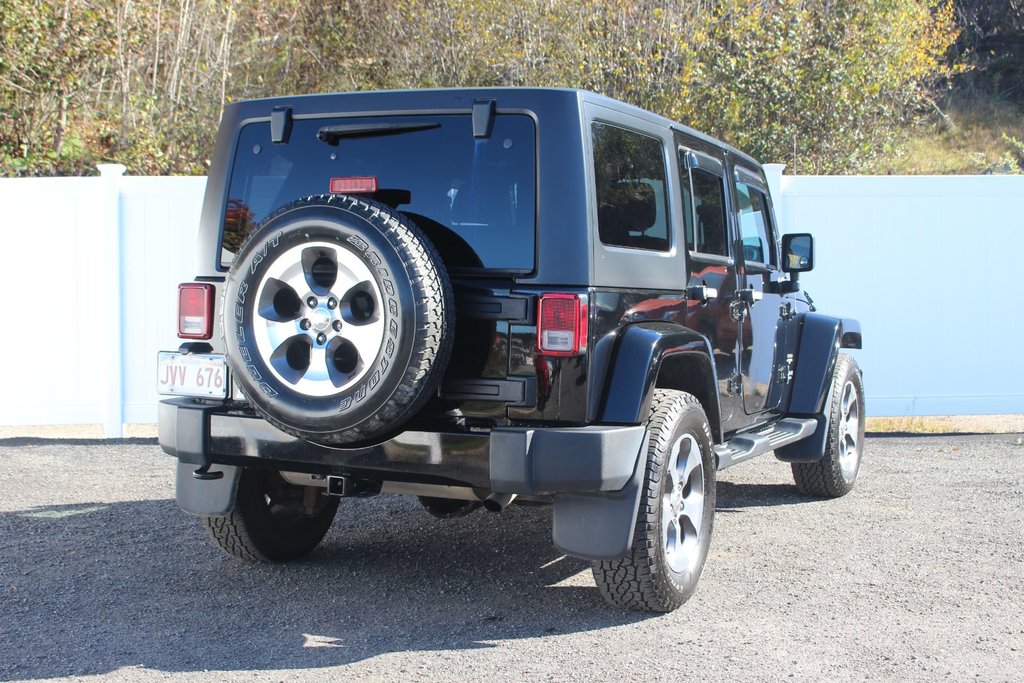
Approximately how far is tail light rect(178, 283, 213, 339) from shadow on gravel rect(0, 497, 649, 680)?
3.57 ft

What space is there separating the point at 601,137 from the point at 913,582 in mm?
2394

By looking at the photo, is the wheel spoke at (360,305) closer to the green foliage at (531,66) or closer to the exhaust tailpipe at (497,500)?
the exhaust tailpipe at (497,500)

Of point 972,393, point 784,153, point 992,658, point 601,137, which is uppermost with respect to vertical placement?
point 784,153

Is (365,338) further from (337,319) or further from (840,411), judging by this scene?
(840,411)

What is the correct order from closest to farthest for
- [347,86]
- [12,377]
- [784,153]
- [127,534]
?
1. [127,534]
2. [12,377]
3. [784,153]
4. [347,86]

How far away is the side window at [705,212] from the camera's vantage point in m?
4.86

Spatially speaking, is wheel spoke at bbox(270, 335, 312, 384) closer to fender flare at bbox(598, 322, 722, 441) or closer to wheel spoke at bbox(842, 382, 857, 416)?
fender flare at bbox(598, 322, 722, 441)

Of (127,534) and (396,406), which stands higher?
(396,406)

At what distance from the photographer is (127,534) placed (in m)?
5.66

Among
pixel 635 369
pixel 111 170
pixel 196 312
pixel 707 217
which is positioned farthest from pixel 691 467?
pixel 111 170

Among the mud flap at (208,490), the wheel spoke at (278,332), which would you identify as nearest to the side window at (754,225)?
the wheel spoke at (278,332)

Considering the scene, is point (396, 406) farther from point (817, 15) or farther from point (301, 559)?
point (817, 15)

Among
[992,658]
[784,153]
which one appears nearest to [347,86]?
[784,153]

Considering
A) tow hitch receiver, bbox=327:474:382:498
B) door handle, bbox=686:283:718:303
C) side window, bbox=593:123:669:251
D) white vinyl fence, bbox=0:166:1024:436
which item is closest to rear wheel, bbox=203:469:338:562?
tow hitch receiver, bbox=327:474:382:498
